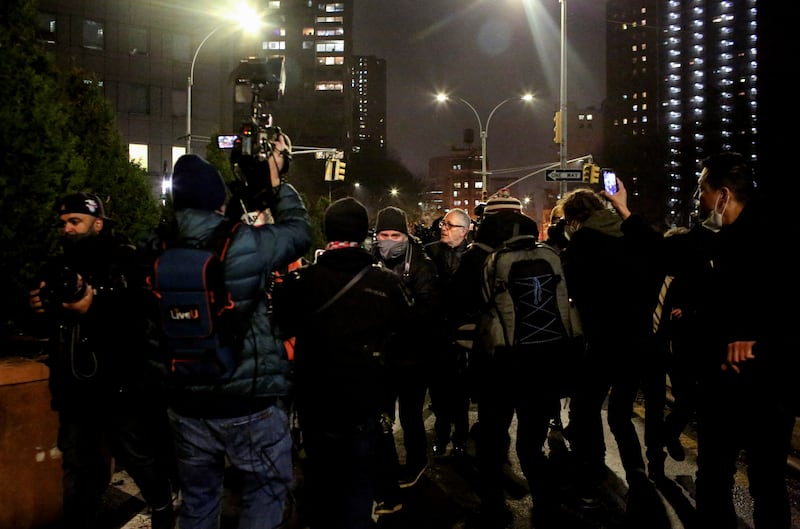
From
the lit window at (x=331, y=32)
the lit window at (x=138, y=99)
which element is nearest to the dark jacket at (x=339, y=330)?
the lit window at (x=138, y=99)

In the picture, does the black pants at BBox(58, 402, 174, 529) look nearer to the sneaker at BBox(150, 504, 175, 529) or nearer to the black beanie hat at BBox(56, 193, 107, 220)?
the sneaker at BBox(150, 504, 175, 529)

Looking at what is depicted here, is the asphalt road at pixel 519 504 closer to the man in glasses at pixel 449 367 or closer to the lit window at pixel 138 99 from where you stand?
the man in glasses at pixel 449 367

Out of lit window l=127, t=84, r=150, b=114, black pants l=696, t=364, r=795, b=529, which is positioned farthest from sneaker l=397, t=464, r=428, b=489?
lit window l=127, t=84, r=150, b=114

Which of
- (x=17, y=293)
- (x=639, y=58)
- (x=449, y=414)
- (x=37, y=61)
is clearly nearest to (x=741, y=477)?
(x=449, y=414)

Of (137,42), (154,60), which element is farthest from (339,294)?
(137,42)

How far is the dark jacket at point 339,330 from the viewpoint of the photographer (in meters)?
3.56

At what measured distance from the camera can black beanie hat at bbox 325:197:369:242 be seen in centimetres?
370

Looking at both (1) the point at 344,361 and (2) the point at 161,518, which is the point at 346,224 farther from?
(2) the point at 161,518

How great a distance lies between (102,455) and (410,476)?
236cm

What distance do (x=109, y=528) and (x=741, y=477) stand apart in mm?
5146

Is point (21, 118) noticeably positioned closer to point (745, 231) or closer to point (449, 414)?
point (449, 414)

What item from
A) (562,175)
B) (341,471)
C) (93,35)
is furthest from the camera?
(93,35)

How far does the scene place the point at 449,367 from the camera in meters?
6.00

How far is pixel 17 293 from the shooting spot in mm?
5848
